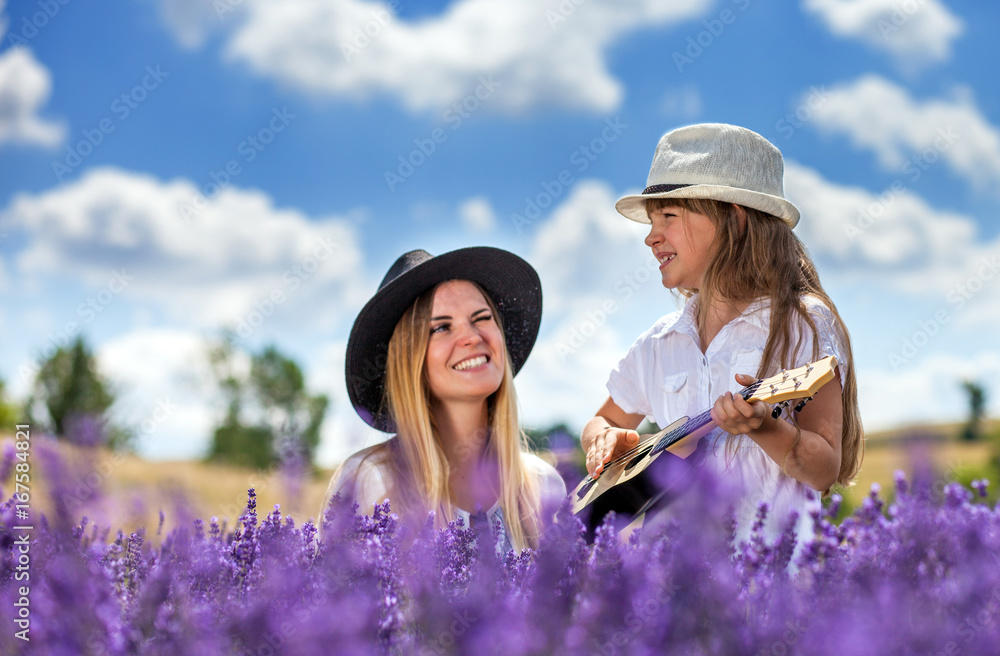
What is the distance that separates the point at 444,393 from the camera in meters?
3.85

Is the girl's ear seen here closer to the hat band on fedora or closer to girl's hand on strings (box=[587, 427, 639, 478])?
the hat band on fedora

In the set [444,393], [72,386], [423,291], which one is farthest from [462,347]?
[72,386]

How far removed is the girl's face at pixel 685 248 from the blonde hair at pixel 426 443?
1154 mm

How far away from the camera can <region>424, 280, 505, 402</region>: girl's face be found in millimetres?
3762

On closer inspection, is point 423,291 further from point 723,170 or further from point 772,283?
point 772,283

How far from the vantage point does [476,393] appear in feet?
12.3

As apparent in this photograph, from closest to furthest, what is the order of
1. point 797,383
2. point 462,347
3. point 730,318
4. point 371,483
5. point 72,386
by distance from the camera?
point 797,383, point 730,318, point 371,483, point 462,347, point 72,386

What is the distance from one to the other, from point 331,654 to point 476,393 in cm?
277

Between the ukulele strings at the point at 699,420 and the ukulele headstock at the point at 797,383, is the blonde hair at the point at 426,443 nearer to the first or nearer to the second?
the ukulele strings at the point at 699,420

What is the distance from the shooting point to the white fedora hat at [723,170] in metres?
2.96

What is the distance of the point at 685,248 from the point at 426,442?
1532mm

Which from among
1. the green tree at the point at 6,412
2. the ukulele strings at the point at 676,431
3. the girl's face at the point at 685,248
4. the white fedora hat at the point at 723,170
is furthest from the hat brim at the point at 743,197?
the green tree at the point at 6,412

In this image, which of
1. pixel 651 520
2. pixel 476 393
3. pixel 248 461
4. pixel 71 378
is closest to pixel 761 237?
pixel 651 520

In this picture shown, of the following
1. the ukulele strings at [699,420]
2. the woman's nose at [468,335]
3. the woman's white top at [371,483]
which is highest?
the woman's nose at [468,335]
